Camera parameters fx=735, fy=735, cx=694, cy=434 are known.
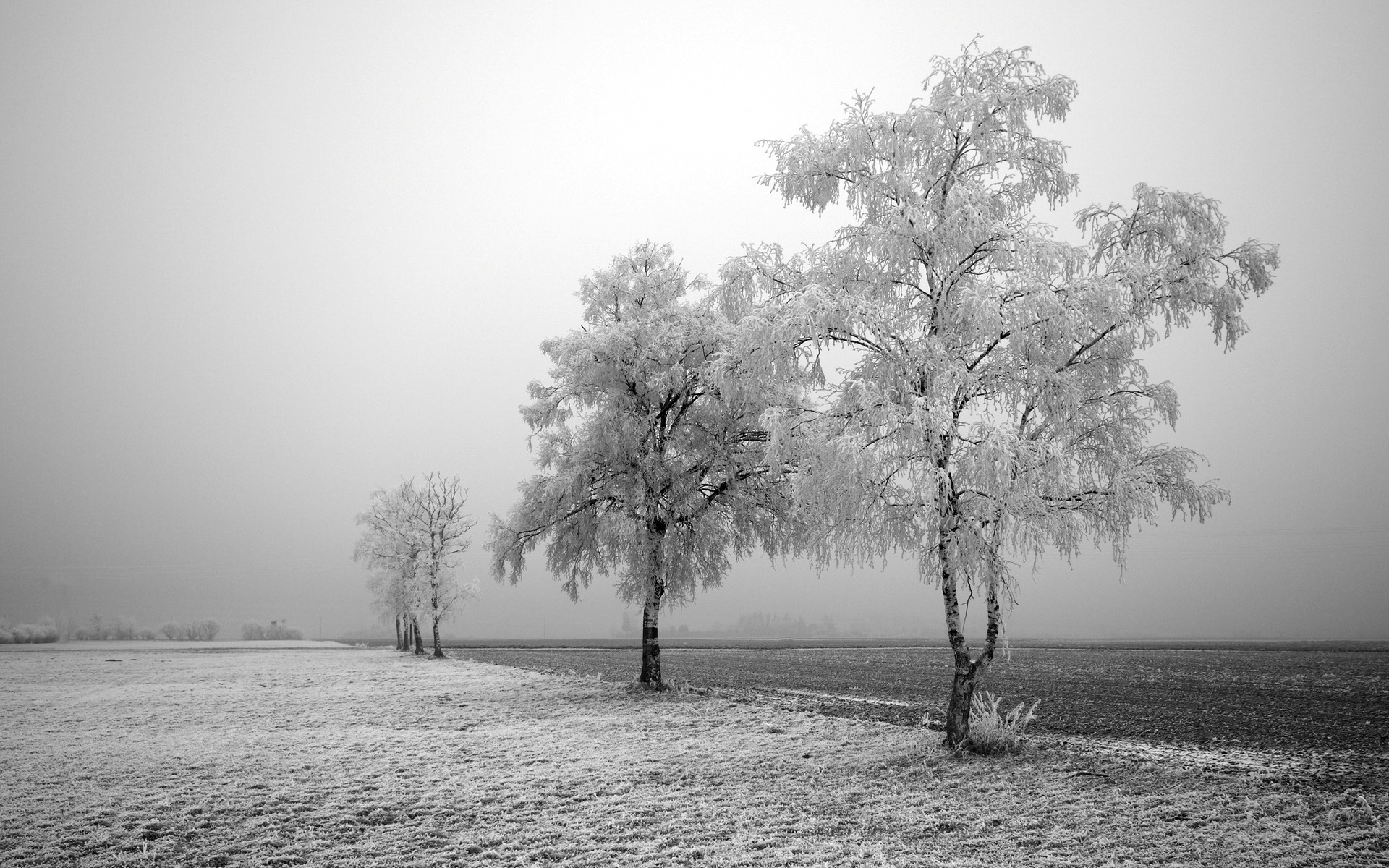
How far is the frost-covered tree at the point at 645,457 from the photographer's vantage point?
2181 centimetres

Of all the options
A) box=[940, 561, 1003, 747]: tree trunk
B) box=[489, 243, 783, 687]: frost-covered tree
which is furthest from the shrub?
box=[489, 243, 783, 687]: frost-covered tree

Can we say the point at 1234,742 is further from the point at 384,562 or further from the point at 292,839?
the point at 384,562

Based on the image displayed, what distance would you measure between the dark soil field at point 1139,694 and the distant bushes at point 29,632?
2961 inches

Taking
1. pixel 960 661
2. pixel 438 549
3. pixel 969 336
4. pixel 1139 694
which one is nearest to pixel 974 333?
pixel 969 336

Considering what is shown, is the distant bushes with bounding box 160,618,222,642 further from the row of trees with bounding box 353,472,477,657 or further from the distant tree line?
the distant tree line

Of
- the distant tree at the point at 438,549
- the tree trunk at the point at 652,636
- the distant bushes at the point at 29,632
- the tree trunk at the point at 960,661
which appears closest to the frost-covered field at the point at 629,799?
the tree trunk at the point at 960,661

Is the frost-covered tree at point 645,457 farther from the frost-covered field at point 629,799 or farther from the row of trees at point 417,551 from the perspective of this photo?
the row of trees at point 417,551

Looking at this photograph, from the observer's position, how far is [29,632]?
86.9m

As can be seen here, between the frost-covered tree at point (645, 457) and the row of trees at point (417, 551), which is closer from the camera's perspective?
the frost-covered tree at point (645, 457)

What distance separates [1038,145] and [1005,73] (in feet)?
4.35

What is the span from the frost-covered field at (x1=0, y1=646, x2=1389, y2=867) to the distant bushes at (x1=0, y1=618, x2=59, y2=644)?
92418 millimetres

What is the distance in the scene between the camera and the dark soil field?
14336mm

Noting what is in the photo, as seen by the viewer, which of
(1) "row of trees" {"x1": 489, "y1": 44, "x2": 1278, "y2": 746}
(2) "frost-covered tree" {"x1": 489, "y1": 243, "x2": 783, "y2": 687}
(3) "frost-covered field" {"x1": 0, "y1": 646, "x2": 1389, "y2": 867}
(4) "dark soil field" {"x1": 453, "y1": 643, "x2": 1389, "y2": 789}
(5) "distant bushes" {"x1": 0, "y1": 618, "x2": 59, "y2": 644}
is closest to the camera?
(3) "frost-covered field" {"x1": 0, "y1": 646, "x2": 1389, "y2": 867}

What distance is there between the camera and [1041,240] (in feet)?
37.8
